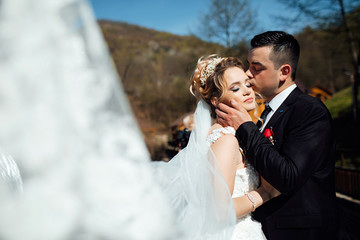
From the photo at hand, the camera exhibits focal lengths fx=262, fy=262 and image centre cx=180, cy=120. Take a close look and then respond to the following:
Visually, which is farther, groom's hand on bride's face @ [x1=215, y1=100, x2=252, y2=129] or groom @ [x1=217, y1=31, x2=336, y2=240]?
groom's hand on bride's face @ [x1=215, y1=100, x2=252, y2=129]

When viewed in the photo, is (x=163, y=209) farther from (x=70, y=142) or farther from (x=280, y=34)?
(x=280, y=34)

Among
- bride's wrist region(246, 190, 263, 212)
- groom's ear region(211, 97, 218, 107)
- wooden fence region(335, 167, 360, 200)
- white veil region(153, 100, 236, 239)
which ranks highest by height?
groom's ear region(211, 97, 218, 107)

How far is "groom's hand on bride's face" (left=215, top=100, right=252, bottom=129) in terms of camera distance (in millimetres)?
2088

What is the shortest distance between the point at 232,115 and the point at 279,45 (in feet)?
2.57

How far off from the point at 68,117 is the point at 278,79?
2.06 m

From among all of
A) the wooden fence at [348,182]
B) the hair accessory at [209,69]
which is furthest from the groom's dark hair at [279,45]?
the wooden fence at [348,182]

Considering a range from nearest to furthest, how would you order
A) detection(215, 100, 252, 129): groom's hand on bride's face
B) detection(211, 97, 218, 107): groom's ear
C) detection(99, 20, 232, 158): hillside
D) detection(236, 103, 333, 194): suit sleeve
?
detection(236, 103, 333, 194): suit sleeve < detection(215, 100, 252, 129): groom's hand on bride's face < detection(211, 97, 218, 107): groom's ear < detection(99, 20, 232, 158): hillside

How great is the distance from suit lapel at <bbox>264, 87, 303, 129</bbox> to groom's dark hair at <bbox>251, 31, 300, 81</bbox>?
0.28m

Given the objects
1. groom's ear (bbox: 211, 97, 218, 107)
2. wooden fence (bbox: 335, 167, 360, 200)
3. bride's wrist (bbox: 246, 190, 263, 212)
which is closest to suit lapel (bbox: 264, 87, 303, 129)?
groom's ear (bbox: 211, 97, 218, 107)

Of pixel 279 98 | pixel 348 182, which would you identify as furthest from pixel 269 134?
pixel 348 182

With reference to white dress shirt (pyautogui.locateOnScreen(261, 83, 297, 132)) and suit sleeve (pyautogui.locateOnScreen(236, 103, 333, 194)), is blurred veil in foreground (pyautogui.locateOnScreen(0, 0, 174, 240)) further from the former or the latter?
white dress shirt (pyautogui.locateOnScreen(261, 83, 297, 132))

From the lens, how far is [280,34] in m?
2.36

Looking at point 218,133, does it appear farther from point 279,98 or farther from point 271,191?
point 279,98

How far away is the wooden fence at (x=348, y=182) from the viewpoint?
8586 millimetres
